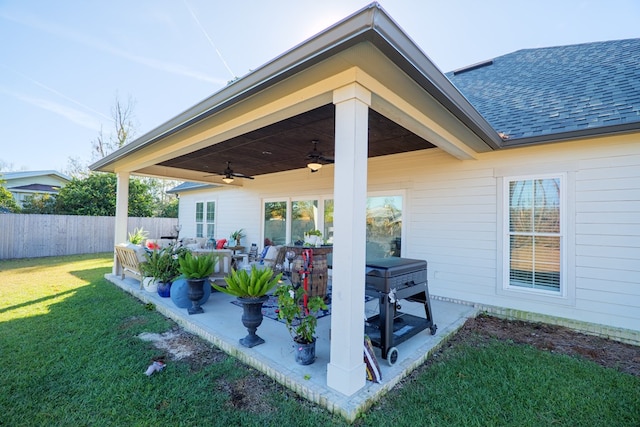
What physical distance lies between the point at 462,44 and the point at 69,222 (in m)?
15.3

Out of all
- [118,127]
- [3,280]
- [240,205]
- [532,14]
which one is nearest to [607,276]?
[532,14]

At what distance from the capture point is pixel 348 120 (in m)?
2.34

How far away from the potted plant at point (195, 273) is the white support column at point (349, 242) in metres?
2.40

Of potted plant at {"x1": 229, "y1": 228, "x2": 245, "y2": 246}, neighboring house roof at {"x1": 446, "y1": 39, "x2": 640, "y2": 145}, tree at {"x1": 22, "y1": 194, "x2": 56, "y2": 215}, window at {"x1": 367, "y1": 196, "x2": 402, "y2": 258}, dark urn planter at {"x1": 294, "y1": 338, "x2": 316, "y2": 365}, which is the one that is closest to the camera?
dark urn planter at {"x1": 294, "y1": 338, "x2": 316, "y2": 365}

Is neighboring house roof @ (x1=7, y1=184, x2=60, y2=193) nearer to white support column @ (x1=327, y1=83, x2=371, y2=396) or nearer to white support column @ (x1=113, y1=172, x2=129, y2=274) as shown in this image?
white support column @ (x1=113, y1=172, x2=129, y2=274)

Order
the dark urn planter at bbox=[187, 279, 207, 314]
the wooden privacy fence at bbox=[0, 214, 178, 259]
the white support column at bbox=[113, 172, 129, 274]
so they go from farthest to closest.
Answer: the wooden privacy fence at bbox=[0, 214, 178, 259]
the white support column at bbox=[113, 172, 129, 274]
the dark urn planter at bbox=[187, 279, 207, 314]

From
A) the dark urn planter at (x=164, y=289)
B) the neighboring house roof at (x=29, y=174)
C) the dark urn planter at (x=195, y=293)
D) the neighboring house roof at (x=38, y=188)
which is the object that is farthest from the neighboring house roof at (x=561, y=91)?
the neighboring house roof at (x=29, y=174)

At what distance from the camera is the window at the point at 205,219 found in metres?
11.2

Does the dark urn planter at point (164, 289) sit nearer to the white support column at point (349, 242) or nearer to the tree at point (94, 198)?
the white support column at point (349, 242)

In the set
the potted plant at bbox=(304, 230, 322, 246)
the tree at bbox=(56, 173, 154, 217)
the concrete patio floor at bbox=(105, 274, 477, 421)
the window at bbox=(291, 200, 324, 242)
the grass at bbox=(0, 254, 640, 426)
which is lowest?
the grass at bbox=(0, 254, 640, 426)

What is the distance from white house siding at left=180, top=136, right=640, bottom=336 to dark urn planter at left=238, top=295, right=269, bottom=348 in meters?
3.50

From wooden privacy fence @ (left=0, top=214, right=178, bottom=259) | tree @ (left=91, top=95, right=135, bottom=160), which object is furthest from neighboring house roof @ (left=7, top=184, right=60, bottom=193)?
wooden privacy fence @ (left=0, top=214, right=178, bottom=259)

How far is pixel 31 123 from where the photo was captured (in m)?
16.7

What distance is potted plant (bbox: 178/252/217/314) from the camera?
13.1 ft
